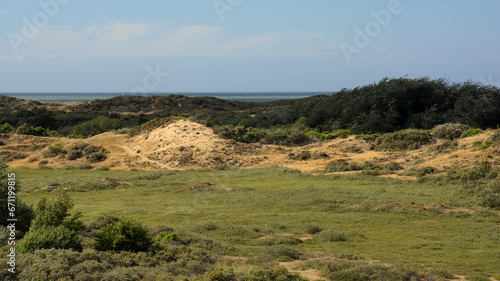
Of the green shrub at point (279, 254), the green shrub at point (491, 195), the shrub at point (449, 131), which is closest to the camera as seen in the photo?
the green shrub at point (279, 254)

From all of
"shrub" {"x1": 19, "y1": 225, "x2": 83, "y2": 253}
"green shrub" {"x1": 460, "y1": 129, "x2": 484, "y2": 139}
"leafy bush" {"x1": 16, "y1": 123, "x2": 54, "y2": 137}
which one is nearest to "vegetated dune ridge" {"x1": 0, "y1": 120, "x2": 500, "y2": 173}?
"green shrub" {"x1": 460, "y1": 129, "x2": 484, "y2": 139}

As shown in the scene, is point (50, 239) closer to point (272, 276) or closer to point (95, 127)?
point (272, 276)

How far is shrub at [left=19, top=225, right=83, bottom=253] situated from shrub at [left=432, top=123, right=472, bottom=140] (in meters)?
26.6

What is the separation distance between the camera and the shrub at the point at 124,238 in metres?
10.1

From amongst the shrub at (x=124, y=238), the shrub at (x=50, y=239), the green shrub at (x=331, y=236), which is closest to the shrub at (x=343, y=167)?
the green shrub at (x=331, y=236)

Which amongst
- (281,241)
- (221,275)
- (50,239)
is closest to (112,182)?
(281,241)

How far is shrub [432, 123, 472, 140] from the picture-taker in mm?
30484

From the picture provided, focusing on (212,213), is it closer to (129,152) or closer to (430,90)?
(129,152)

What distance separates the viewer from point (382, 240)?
12.7 meters

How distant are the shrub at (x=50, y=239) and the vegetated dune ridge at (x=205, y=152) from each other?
19415 millimetres

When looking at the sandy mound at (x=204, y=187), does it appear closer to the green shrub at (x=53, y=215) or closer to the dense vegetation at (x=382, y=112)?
the green shrub at (x=53, y=215)

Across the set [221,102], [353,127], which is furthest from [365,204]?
[221,102]

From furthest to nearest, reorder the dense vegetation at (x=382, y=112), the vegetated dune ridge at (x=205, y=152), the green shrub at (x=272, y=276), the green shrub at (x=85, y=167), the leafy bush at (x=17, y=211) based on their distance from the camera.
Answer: the dense vegetation at (x=382, y=112), the green shrub at (x=85, y=167), the vegetated dune ridge at (x=205, y=152), the leafy bush at (x=17, y=211), the green shrub at (x=272, y=276)

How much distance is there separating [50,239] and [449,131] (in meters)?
27.5
